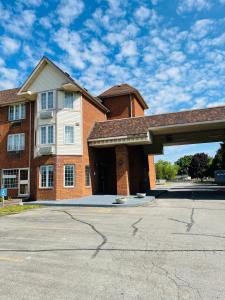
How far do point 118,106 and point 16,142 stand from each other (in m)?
11.7

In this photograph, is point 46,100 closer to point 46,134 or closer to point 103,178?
point 46,134

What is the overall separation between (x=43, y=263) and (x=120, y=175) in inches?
721

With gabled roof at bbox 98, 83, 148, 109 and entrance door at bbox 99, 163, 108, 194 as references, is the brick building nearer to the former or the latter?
entrance door at bbox 99, 163, 108, 194

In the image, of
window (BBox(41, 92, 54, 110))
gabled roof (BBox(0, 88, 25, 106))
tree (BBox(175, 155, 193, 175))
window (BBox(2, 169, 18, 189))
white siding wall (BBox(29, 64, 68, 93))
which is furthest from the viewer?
tree (BBox(175, 155, 193, 175))

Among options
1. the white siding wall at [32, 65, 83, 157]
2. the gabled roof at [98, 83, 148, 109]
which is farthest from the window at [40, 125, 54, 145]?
the gabled roof at [98, 83, 148, 109]

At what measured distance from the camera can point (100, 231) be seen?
9.90 m

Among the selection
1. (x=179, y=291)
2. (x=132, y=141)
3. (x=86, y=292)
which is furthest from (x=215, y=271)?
(x=132, y=141)

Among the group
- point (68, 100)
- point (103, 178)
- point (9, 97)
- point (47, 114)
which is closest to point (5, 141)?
point (9, 97)

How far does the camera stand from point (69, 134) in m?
24.1

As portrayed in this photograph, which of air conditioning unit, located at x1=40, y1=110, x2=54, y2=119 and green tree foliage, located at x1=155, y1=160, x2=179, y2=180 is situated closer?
air conditioning unit, located at x1=40, y1=110, x2=54, y2=119

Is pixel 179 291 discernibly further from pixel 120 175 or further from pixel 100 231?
pixel 120 175

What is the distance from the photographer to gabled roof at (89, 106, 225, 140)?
22.4 meters

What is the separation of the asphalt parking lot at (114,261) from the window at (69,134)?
13381 millimetres

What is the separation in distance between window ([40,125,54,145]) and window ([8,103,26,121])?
3.41 meters
